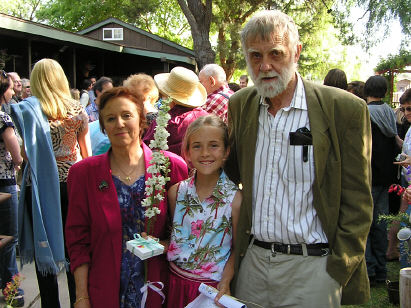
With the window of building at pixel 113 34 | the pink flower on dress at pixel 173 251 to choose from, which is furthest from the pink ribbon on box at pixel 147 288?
the window of building at pixel 113 34

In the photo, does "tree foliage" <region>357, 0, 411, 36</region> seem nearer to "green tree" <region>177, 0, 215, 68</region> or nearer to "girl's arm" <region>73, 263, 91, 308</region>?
"green tree" <region>177, 0, 215, 68</region>

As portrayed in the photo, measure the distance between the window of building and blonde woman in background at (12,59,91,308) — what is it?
17375 mm

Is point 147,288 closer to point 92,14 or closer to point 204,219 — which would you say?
point 204,219

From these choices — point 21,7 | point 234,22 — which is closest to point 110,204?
point 234,22

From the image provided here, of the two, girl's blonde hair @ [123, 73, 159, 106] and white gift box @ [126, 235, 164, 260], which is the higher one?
girl's blonde hair @ [123, 73, 159, 106]

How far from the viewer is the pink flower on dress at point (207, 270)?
2.13 m

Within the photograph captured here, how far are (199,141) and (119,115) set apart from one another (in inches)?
17.9

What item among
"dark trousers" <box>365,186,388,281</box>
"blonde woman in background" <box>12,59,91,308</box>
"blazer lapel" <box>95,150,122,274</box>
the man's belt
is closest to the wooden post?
the man's belt

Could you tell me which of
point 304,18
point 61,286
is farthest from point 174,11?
point 61,286

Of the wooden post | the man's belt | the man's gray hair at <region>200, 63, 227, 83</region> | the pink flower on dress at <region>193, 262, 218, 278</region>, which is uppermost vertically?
the man's gray hair at <region>200, 63, 227, 83</region>

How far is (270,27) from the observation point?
6.37 ft

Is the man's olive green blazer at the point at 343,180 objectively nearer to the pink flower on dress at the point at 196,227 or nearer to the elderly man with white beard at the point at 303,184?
the elderly man with white beard at the point at 303,184

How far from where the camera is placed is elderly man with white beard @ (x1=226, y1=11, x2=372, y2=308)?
195 cm

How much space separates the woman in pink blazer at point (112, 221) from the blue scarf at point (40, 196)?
3.63ft
